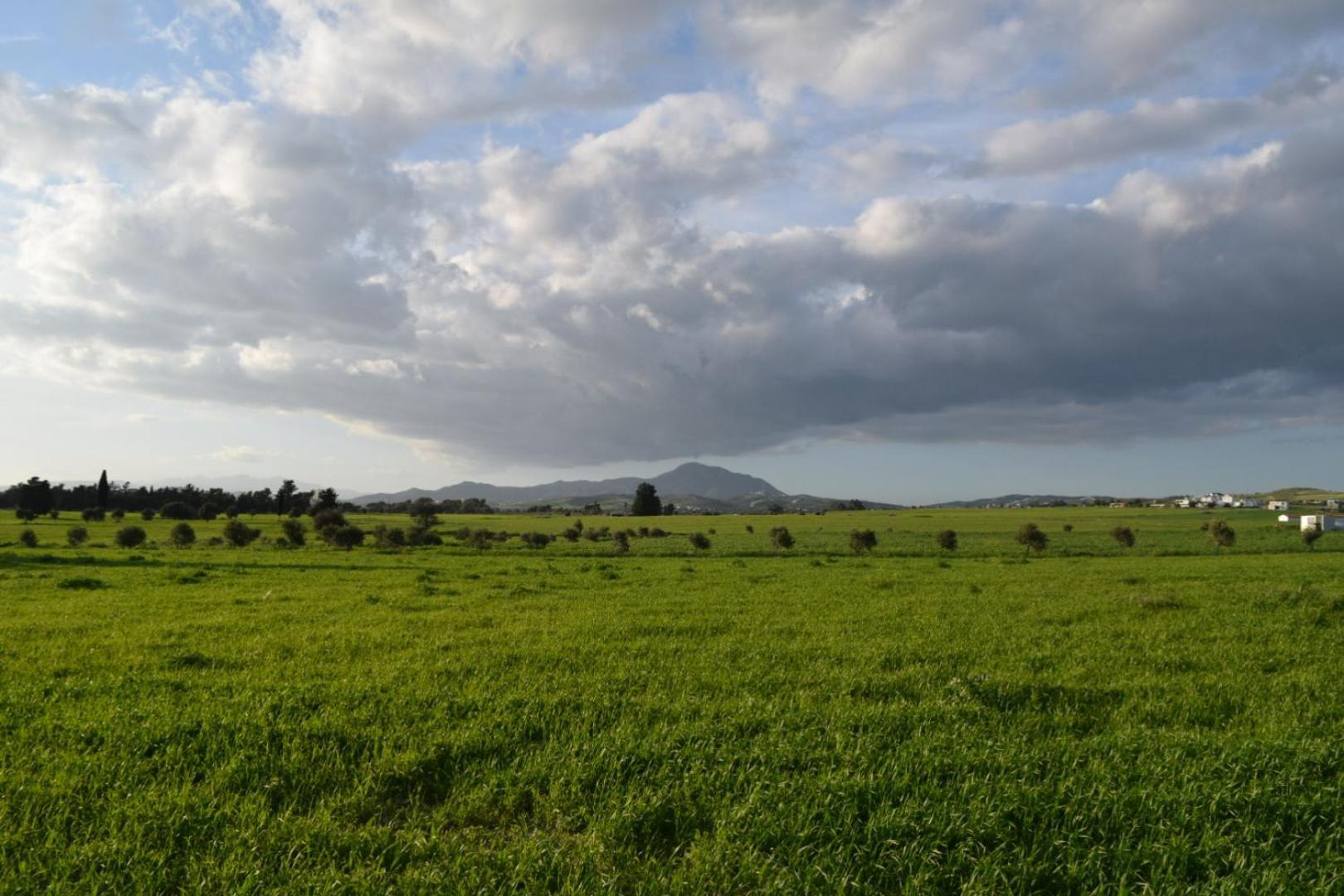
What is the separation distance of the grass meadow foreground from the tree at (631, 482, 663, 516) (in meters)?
166

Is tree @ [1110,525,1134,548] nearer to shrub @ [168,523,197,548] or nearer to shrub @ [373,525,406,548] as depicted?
shrub @ [373,525,406,548]

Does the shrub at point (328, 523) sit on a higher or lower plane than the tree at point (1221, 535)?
higher

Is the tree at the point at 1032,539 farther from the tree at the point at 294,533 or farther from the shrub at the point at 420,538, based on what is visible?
the tree at the point at 294,533

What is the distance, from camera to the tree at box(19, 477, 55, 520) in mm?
119500

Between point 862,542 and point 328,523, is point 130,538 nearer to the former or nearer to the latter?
point 328,523

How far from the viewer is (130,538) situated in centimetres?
6281

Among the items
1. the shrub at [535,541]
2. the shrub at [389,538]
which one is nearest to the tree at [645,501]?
the shrub at [535,541]

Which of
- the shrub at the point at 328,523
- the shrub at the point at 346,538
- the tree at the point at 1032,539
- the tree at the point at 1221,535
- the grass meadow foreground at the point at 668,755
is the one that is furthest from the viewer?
the tree at the point at 1221,535

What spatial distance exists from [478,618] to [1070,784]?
1351 centimetres

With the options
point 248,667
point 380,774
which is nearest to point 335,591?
point 248,667

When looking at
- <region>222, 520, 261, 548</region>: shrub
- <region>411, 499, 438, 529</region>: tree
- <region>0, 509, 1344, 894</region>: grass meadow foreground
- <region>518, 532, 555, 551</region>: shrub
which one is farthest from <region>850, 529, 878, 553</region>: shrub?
<region>222, 520, 261, 548</region>: shrub

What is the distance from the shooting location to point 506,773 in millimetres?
6363

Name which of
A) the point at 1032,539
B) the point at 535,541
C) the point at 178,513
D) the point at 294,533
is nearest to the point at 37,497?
the point at 178,513

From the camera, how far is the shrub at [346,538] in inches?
2408
